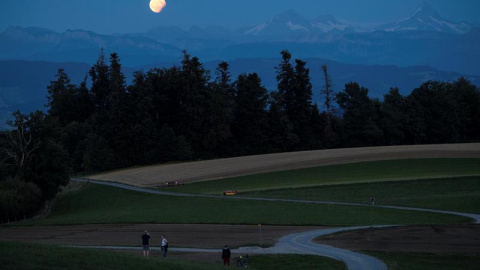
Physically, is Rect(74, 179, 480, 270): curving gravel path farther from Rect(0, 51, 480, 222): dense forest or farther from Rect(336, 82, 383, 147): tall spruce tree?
Rect(336, 82, 383, 147): tall spruce tree

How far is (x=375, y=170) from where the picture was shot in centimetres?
8038

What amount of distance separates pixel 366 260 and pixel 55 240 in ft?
82.6

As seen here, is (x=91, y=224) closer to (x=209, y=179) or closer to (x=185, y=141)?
(x=209, y=179)

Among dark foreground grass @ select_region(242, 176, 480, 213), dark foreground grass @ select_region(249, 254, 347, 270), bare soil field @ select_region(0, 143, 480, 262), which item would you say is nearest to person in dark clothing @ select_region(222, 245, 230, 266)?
dark foreground grass @ select_region(249, 254, 347, 270)

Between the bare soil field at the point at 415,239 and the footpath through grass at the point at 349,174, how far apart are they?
96.1 ft

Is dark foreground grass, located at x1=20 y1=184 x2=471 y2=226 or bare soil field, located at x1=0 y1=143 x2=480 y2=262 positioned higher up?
dark foreground grass, located at x1=20 y1=184 x2=471 y2=226

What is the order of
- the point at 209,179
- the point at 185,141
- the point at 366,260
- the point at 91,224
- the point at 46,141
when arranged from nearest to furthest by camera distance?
the point at 366,260 < the point at 91,224 < the point at 46,141 < the point at 209,179 < the point at 185,141

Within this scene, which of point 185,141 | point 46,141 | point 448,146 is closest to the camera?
point 46,141

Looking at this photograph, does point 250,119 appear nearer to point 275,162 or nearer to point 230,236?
point 275,162

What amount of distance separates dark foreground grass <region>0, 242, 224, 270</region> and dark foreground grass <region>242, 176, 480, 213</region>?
110 ft

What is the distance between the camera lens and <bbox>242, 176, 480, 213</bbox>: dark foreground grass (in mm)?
56594

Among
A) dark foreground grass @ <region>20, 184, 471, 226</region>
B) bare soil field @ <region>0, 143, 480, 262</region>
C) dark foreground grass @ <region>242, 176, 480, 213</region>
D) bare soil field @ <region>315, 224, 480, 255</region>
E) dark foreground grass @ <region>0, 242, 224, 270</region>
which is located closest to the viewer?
dark foreground grass @ <region>0, 242, 224, 270</region>

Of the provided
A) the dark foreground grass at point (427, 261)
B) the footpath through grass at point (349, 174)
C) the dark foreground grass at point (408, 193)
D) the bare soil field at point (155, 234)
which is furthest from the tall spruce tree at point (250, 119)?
the dark foreground grass at point (427, 261)

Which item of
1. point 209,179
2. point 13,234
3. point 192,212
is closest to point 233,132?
point 209,179
